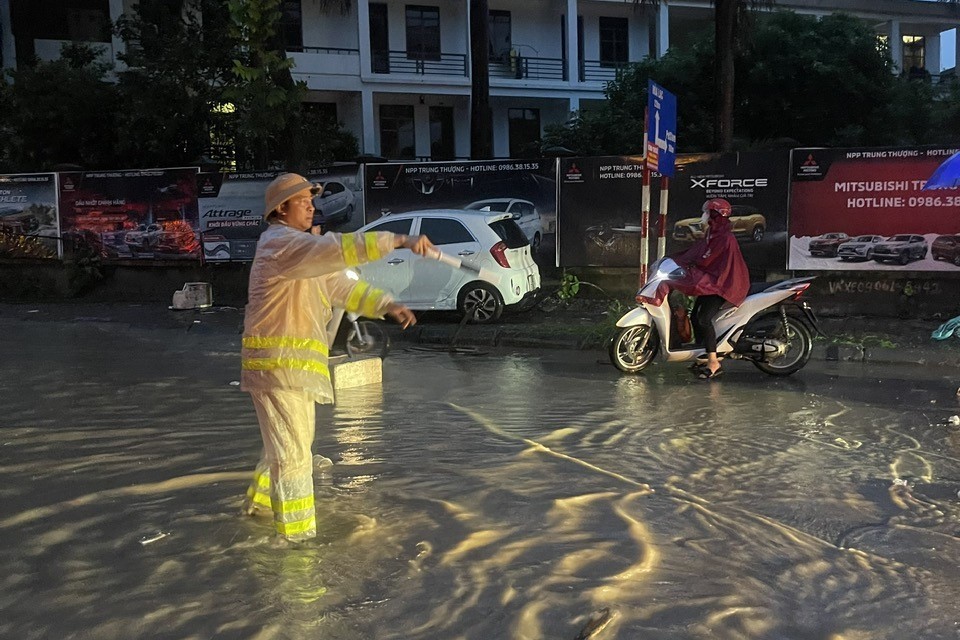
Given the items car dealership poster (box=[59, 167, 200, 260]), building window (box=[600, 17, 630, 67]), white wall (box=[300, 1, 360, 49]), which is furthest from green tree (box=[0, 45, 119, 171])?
building window (box=[600, 17, 630, 67])

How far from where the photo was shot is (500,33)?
30031 millimetres

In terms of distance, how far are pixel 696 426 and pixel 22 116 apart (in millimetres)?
19419

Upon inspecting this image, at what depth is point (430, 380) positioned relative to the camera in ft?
27.9

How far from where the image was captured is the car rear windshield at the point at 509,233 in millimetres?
11578

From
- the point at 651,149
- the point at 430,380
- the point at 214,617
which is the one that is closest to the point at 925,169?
the point at 651,149

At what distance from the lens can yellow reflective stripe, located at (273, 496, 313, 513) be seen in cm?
394

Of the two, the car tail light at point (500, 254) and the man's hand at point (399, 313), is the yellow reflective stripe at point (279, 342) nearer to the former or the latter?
the man's hand at point (399, 313)

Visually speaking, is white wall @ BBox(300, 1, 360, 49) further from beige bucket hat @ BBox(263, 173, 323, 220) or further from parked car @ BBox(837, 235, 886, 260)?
beige bucket hat @ BBox(263, 173, 323, 220)

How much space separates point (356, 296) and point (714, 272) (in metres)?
4.93

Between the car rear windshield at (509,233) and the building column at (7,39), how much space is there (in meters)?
20.3

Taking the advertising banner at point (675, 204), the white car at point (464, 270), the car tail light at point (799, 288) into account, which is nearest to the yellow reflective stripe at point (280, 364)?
the car tail light at point (799, 288)

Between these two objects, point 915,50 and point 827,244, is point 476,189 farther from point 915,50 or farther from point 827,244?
point 915,50

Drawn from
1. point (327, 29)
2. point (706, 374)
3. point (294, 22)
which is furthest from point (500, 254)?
point (294, 22)

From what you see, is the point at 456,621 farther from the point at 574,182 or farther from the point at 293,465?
the point at 574,182
